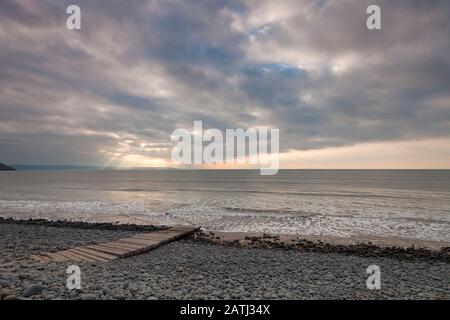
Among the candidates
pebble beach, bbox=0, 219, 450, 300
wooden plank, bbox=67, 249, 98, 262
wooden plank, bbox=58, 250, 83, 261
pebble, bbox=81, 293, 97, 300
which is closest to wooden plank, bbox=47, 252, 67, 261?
wooden plank, bbox=58, 250, 83, 261

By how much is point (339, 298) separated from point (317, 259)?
460cm

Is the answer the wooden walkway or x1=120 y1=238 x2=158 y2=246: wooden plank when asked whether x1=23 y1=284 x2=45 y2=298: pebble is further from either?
x1=120 y1=238 x2=158 y2=246: wooden plank

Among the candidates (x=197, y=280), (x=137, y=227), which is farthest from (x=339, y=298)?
(x=137, y=227)

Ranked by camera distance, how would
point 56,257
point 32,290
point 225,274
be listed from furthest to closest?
point 56,257
point 225,274
point 32,290

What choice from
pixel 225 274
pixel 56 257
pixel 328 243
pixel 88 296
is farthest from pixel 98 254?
pixel 328 243

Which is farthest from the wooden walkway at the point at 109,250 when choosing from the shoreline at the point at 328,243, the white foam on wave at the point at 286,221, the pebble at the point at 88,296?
the white foam on wave at the point at 286,221

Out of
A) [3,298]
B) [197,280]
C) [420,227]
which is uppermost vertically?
[3,298]

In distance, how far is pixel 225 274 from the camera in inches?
347

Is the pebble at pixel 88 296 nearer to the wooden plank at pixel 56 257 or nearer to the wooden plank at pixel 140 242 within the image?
the wooden plank at pixel 56 257

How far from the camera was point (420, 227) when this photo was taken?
20.7 meters

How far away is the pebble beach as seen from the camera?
683 centimetres

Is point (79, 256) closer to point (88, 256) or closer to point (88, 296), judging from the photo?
point (88, 256)

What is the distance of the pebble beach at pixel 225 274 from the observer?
6.83 m
